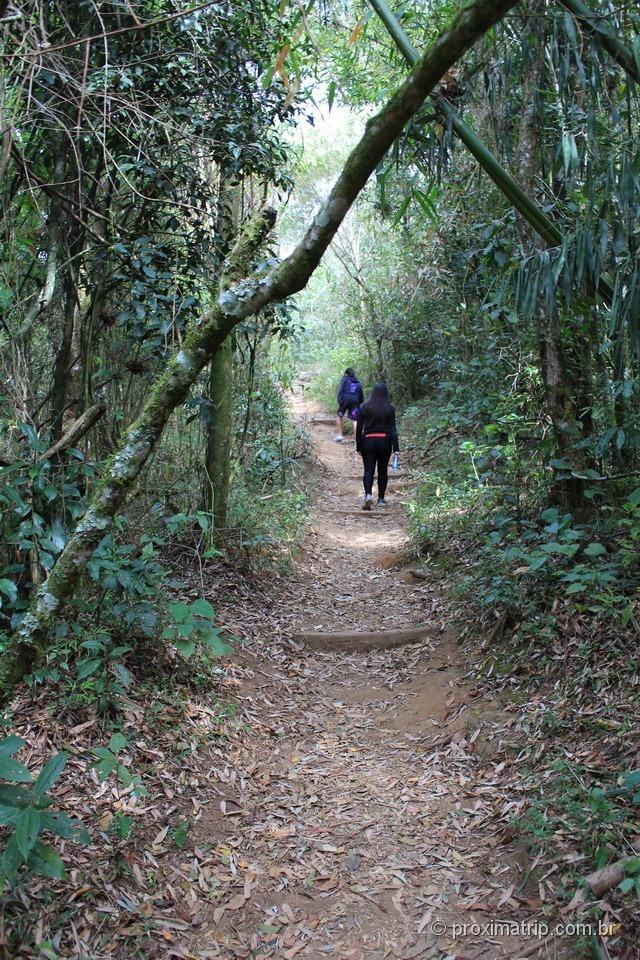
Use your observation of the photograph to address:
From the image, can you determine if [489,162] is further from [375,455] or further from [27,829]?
[375,455]

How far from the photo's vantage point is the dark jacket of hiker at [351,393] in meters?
14.5

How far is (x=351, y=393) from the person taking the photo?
1459cm

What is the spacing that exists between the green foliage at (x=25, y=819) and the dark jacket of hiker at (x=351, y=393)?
12486mm

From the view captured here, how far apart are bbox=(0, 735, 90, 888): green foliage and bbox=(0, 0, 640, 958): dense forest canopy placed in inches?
0.4

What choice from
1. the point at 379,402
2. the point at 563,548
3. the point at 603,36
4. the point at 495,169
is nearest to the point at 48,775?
the point at 563,548

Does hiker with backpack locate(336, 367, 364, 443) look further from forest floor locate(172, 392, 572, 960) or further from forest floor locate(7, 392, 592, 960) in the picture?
forest floor locate(7, 392, 592, 960)

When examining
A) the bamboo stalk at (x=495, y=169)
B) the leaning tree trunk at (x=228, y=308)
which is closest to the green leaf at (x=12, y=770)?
the leaning tree trunk at (x=228, y=308)

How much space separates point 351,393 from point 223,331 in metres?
11.8

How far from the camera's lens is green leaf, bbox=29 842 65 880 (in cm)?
218

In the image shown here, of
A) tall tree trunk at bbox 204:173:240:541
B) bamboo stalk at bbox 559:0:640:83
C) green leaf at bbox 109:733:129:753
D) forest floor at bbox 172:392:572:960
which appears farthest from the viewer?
tall tree trunk at bbox 204:173:240:541

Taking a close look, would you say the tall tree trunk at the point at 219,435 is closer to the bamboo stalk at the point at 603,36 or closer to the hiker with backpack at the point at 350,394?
the bamboo stalk at the point at 603,36

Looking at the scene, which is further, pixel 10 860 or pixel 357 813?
pixel 357 813

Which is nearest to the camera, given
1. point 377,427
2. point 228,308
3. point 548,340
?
point 228,308

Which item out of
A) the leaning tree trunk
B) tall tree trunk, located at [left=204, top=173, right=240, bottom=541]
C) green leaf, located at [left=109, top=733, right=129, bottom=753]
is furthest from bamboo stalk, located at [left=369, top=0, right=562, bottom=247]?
green leaf, located at [left=109, top=733, right=129, bottom=753]
